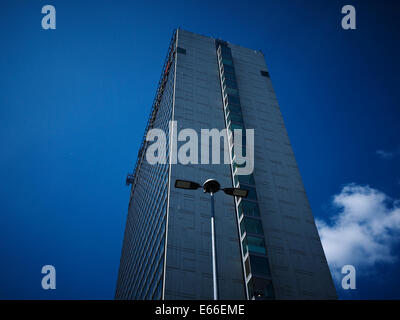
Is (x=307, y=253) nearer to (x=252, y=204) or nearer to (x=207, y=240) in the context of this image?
(x=252, y=204)

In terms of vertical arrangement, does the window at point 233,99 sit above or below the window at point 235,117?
above

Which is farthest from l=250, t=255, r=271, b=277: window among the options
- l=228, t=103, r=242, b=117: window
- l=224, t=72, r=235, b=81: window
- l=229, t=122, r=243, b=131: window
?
l=224, t=72, r=235, b=81: window

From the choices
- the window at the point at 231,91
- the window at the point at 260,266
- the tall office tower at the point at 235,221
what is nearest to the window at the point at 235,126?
the tall office tower at the point at 235,221

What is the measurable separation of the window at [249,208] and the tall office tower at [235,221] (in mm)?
114

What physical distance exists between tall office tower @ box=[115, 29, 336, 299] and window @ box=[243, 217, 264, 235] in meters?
0.04

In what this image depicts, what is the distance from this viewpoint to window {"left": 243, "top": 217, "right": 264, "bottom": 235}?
100 feet

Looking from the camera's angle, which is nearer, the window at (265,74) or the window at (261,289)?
the window at (261,289)

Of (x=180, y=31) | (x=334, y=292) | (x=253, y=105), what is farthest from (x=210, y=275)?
(x=180, y=31)

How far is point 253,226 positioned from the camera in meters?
31.1

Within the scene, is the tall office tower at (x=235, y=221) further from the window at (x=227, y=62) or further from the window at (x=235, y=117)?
the window at (x=227, y=62)

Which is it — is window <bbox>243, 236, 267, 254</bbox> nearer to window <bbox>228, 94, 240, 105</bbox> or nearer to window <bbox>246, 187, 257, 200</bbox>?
window <bbox>246, 187, 257, 200</bbox>

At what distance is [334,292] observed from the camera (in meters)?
28.7

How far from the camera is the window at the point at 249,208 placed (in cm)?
3219

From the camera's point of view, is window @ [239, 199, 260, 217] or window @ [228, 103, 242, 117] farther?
window @ [228, 103, 242, 117]
